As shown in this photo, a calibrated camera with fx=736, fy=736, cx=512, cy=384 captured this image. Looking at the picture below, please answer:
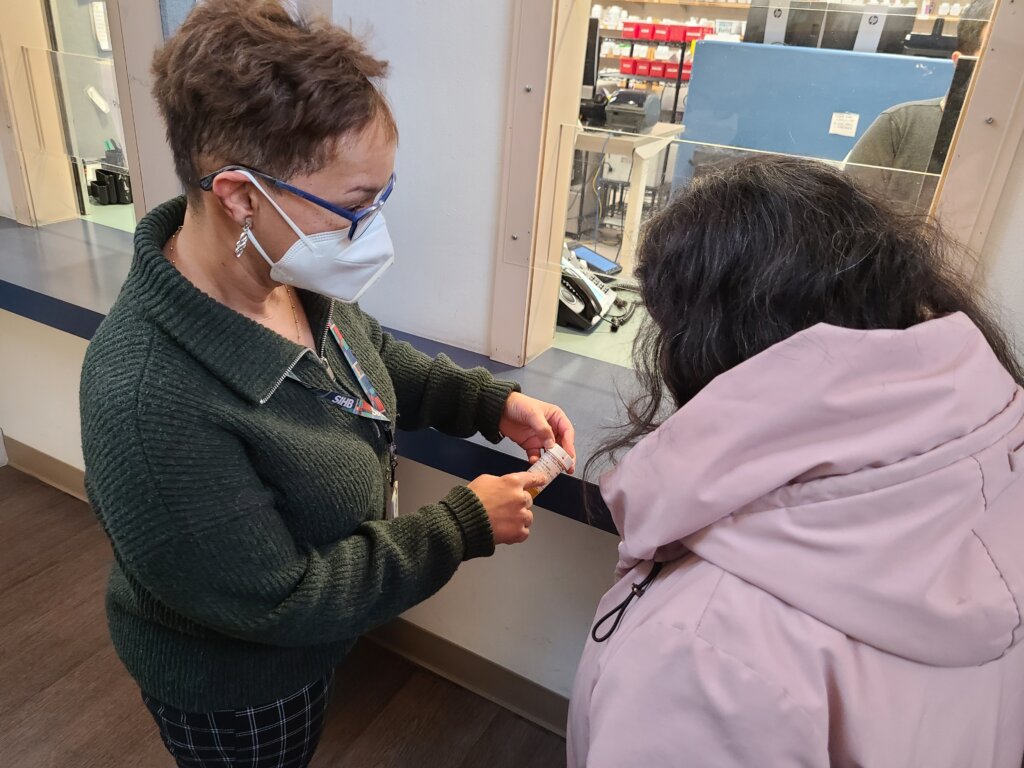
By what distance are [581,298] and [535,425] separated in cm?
57

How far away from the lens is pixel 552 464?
3.51 ft

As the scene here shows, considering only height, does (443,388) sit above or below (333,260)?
below

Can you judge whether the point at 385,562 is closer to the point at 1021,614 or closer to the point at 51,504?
the point at 1021,614

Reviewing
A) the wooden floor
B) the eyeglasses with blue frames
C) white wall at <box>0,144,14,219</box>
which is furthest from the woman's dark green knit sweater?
white wall at <box>0,144,14,219</box>

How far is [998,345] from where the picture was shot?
0.73 m

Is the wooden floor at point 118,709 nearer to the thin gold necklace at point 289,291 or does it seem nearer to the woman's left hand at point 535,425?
the woman's left hand at point 535,425

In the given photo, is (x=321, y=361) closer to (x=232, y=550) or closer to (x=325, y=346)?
(x=325, y=346)

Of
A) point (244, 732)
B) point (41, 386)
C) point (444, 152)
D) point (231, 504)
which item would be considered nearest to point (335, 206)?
point (231, 504)

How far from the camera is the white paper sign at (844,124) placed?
1155 mm

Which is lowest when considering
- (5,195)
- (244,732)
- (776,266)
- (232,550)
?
(244,732)

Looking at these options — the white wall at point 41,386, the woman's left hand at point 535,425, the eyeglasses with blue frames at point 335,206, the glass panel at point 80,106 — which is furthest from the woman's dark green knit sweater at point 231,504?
the white wall at point 41,386

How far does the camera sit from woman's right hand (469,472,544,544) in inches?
38.0

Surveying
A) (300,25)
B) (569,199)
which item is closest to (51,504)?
(569,199)

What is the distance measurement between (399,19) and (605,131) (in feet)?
1.38
